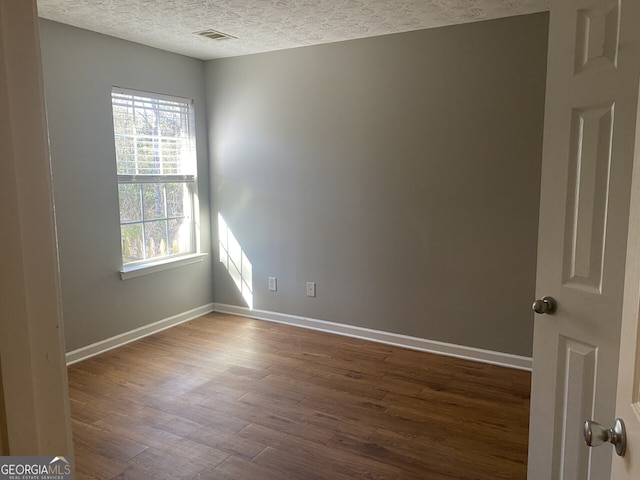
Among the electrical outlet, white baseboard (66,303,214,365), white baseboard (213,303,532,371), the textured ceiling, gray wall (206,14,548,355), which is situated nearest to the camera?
the textured ceiling

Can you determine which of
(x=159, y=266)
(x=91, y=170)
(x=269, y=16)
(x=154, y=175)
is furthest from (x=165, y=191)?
(x=269, y=16)

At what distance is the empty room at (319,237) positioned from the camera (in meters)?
2.28

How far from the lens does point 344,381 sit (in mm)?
3197

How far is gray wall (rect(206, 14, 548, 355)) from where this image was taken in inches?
128

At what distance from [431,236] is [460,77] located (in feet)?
3.73

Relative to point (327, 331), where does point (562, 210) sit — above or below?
above

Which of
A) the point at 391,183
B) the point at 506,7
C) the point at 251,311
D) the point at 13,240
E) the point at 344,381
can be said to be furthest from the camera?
the point at 251,311

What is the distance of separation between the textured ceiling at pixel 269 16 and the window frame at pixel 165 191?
49cm

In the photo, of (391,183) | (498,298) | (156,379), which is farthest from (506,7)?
(156,379)

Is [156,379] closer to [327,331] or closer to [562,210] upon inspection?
[327,331]

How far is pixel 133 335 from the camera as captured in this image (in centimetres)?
396

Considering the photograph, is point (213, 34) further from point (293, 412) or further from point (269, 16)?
point (293, 412)

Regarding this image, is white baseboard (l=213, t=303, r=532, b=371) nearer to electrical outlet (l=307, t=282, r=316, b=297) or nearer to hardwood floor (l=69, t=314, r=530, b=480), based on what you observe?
hardwood floor (l=69, t=314, r=530, b=480)

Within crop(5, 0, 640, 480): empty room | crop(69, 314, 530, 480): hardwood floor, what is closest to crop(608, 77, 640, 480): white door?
crop(5, 0, 640, 480): empty room
